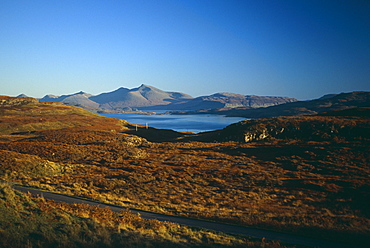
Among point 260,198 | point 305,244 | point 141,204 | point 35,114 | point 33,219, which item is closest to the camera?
point 33,219

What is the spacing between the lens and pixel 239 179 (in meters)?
30.1

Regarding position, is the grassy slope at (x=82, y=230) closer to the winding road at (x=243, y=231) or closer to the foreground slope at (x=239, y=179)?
the winding road at (x=243, y=231)

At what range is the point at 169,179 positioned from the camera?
2978 cm

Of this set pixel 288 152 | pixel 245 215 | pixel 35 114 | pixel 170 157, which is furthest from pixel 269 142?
pixel 35 114

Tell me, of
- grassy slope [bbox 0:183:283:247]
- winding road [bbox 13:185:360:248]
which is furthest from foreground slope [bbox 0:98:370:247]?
grassy slope [bbox 0:183:283:247]

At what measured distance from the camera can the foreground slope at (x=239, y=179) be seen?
1903 centimetres

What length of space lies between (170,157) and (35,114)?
87059mm

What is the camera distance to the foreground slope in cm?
1903

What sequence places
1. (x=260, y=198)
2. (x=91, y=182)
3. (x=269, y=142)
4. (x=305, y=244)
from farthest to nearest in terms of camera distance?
(x=269, y=142) < (x=91, y=182) < (x=260, y=198) < (x=305, y=244)

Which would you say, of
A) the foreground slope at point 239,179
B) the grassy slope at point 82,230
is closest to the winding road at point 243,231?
the foreground slope at point 239,179

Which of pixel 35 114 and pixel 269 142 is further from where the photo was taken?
pixel 35 114

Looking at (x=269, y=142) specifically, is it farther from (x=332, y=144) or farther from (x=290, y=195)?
(x=290, y=195)

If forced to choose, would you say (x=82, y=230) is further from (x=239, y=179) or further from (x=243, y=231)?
(x=239, y=179)

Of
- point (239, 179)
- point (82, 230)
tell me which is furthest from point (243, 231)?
point (239, 179)
